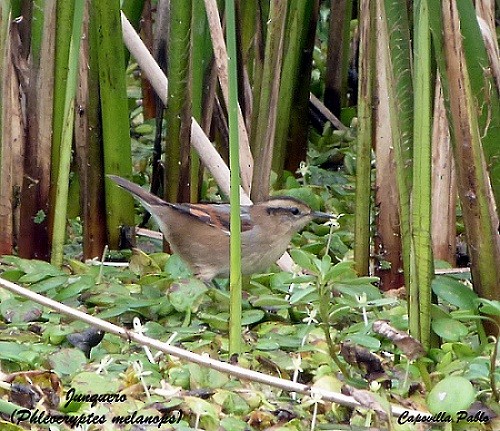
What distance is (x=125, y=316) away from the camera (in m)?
3.90

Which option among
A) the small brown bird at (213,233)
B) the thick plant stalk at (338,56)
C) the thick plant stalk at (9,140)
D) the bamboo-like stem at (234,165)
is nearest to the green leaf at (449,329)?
the bamboo-like stem at (234,165)

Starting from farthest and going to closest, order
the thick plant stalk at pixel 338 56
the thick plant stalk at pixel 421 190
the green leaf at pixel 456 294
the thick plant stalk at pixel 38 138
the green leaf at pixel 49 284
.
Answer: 1. the thick plant stalk at pixel 338 56
2. the thick plant stalk at pixel 38 138
3. the green leaf at pixel 49 284
4. the green leaf at pixel 456 294
5. the thick plant stalk at pixel 421 190

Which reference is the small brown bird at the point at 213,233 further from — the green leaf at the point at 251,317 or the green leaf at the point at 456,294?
the green leaf at the point at 456,294

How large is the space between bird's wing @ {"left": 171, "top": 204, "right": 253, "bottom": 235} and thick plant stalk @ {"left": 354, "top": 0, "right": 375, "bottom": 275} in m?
0.53

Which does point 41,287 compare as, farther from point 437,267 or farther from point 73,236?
point 437,267

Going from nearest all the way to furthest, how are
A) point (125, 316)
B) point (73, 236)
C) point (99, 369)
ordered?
point (99, 369)
point (125, 316)
point (73, 236)

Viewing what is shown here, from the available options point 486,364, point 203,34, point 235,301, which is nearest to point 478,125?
point 486,364

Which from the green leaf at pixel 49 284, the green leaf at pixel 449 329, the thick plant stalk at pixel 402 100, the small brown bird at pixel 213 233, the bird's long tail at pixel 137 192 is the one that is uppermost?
the thick plant stalk at pixel 402 100

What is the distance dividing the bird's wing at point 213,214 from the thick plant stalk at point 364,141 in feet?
1.74

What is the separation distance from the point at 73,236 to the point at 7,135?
0.91 meters

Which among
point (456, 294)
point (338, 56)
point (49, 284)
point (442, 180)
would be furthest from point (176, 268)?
point (338, 56)

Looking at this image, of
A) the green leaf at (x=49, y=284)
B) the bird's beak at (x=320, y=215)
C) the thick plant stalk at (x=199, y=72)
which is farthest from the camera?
the bird's beak at (x=320, y=215)

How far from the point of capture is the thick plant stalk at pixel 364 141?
404 centimetres

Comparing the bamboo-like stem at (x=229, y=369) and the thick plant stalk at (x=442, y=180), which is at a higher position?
the thick plant stalk at (x=442, y=180)
